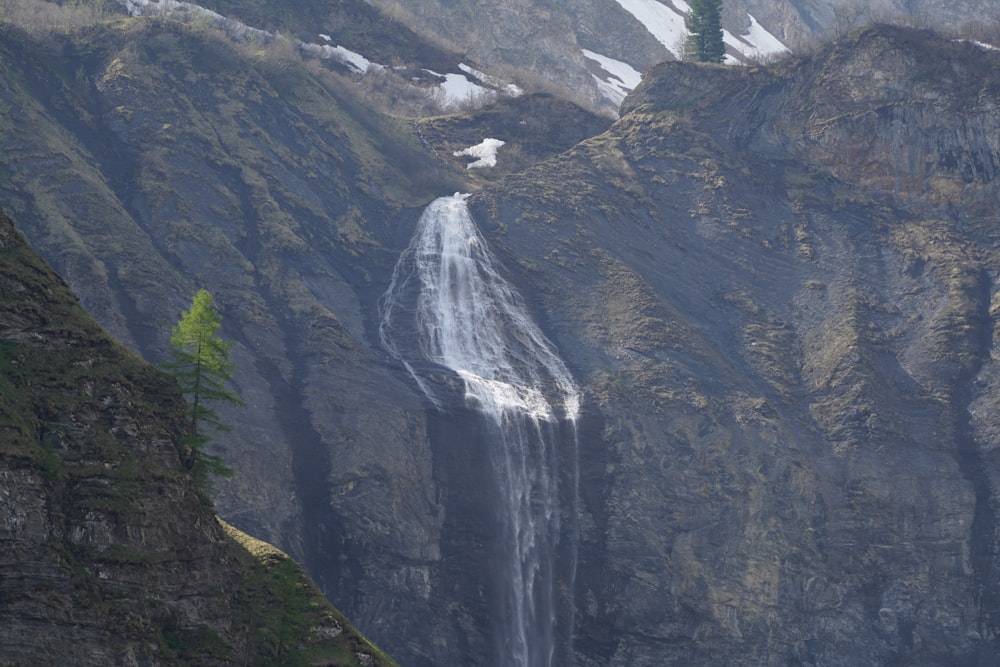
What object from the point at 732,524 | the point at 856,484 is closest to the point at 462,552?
the point at 732,524

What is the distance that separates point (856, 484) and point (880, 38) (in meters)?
34.2

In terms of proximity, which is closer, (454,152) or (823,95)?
(823,95)

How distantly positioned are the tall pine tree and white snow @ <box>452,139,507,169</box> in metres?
22.4

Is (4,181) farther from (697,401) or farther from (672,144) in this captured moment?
(672,144)

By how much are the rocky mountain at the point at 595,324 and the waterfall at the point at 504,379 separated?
165 millimetres

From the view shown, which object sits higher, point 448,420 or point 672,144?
point 672,144

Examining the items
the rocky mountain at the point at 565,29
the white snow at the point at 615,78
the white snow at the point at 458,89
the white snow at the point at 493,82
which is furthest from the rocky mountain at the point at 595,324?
the white snow at the point at 615,78

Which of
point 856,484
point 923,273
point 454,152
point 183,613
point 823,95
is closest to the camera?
Answer: point 183,613

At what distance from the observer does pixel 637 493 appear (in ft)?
197

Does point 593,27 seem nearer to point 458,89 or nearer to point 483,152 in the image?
point 458,89

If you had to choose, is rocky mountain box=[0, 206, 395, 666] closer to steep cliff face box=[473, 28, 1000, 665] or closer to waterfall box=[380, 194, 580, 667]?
waterfall box=[380, 194, 580, 667]

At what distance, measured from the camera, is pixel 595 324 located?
68.9 m

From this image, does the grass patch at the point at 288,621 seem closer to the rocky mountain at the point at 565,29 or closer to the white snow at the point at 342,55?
the rocky mountain at the point at 565,29

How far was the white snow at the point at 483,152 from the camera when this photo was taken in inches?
3461
